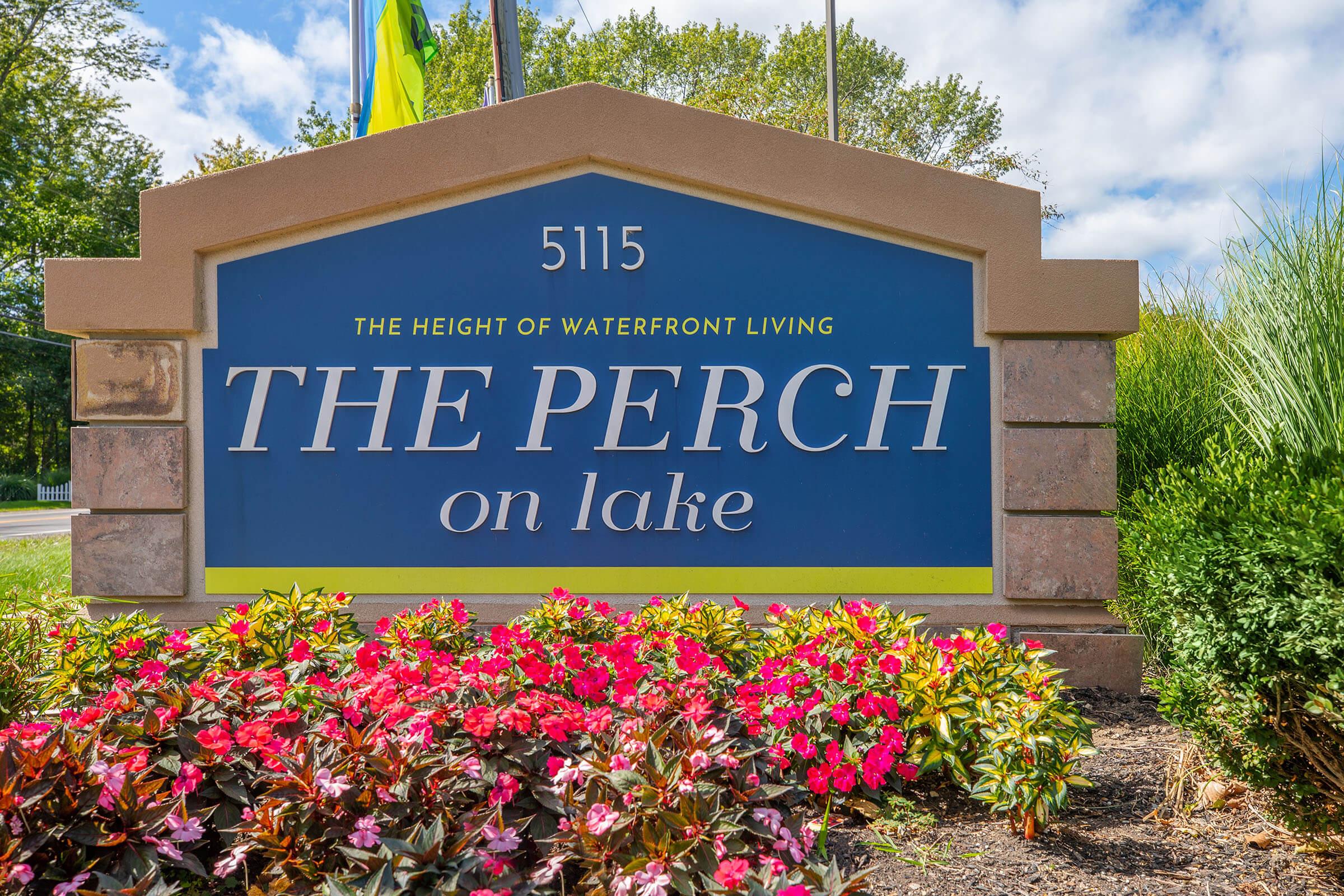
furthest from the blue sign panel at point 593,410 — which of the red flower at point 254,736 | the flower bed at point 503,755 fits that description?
the red flower at point 254,736

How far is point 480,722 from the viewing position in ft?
8.46

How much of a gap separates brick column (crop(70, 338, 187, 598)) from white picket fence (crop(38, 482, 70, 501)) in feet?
125

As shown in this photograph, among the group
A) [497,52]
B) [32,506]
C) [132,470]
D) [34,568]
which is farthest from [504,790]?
[32,506]

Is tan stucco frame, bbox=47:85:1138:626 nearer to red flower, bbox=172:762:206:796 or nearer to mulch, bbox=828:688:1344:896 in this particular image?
mulch, bbox=828:688:1344:896

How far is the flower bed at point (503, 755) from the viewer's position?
7.66ft

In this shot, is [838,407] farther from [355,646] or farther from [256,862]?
[256,862]

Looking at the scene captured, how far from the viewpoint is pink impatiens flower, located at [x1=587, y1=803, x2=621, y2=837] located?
232cm

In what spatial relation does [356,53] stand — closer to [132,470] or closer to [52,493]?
[132,470]

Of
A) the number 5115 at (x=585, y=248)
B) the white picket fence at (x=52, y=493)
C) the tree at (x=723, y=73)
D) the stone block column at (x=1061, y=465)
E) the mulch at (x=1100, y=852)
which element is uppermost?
the tree at (x=723, y=73)

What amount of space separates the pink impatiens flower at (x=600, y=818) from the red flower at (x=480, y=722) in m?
0.40

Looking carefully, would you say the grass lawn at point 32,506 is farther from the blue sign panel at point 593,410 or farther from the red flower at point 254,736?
the red flower at point 254,736

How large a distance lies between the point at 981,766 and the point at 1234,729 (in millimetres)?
931

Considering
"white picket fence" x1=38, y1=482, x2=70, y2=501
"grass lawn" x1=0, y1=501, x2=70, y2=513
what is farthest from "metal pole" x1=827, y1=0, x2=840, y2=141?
"white picket fence" x1=38, y1=482, x2=70, y2=501

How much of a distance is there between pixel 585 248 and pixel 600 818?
343 cm
